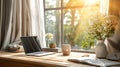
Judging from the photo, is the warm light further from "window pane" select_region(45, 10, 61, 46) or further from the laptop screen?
the laptop screen

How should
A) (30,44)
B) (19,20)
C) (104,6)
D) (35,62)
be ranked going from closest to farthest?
(35,62), (104,6), (30,44), (19,20)

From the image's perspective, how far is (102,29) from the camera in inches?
84.0

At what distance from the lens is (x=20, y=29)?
2.95 meters

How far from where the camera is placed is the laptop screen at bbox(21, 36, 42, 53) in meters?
2.56

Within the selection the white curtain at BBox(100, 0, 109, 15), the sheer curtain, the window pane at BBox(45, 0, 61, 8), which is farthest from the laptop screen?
the white curtain at BBox(100, 0, 109, 15)

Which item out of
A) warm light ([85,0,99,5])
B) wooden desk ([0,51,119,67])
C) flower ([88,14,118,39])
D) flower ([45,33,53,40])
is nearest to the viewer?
wooden desk ([0,51,119,67])

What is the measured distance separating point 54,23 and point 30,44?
58 centimetres

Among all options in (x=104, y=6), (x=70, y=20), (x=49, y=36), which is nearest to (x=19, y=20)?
(x=49, y=36)

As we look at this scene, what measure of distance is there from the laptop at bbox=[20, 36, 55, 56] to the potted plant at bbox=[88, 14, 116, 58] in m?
0.63

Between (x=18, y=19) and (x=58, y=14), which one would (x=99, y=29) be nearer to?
(x=58, y=14)

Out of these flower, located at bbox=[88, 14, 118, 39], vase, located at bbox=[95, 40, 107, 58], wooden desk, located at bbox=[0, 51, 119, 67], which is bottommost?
wooden desk, located at bbox=[0, 51, 119, 67]

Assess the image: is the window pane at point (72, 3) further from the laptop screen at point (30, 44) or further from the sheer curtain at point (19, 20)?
the laptop screen at point (30, 44)

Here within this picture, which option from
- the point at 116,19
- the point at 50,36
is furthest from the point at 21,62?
the point at 116,19

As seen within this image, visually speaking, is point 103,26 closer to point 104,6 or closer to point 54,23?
point 104,6
